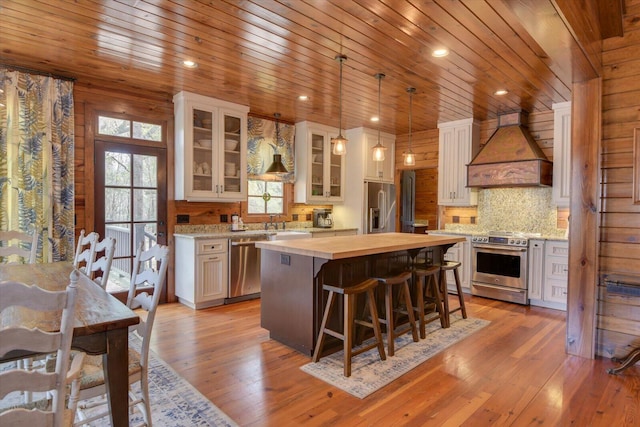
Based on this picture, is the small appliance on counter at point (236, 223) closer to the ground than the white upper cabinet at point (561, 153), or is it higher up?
closer to the ground

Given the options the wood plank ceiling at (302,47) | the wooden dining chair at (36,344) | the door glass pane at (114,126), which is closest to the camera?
the wooden dining chair at (36,344)

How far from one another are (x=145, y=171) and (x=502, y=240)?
14.7 feet

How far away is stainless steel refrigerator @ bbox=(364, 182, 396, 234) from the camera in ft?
20.1

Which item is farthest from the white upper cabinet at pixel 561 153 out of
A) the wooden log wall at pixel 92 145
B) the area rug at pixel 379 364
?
the wooden log wall at pixel 92 145

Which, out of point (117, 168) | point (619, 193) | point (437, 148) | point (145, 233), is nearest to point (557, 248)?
point (619, 193)

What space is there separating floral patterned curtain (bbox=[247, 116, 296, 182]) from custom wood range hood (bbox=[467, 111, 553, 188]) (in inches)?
103

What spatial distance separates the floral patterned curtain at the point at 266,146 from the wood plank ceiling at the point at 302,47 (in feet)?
2.38

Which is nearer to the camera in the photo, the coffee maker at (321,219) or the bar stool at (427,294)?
the bar stool at (427,294)

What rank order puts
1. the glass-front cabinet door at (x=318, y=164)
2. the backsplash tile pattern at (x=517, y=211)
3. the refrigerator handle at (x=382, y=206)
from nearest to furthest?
the backsplash tile pattern at (x=517, y=211), the glass-front cabinet door at (x=318, y=164), the refrigerator handle at (x=382, y=206)

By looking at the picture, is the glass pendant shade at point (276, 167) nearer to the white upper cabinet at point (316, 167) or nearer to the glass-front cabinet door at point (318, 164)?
the white upper cabinet at point (316, 167)

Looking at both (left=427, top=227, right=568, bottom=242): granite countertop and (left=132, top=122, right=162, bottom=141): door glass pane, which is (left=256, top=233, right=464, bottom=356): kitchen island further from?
(left=132, top=122, right=162, bottom=141): door glass pane

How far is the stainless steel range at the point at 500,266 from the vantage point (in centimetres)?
471

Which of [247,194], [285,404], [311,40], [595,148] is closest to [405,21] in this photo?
[311,40]

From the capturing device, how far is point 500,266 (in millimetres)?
4891
